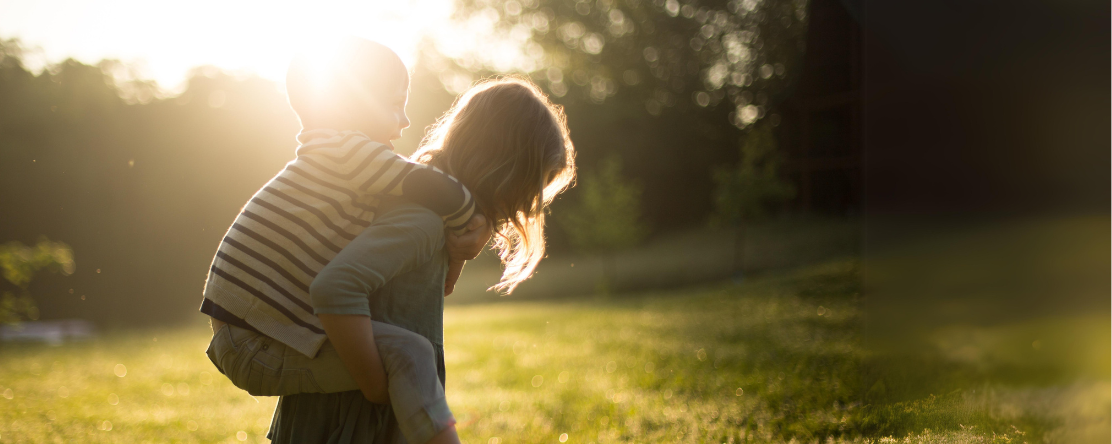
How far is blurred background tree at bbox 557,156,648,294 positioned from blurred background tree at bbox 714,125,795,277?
86.0 inches

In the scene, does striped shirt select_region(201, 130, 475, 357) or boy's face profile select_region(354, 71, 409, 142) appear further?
boy's face profile select_region(354, 71, 409, 142)

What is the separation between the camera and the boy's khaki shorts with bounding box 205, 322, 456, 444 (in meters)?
1.35

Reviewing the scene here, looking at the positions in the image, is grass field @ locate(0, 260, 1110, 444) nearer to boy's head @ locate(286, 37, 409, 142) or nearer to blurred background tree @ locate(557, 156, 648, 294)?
A: boy's head @ locate(286, 37, 409, 142)

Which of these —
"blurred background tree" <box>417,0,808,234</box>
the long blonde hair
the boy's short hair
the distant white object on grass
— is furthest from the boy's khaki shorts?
"blurred background tree" <box>417,0,808,234</box>

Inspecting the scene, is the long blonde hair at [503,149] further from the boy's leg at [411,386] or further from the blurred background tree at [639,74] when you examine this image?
the blurred background tree at [639,74]

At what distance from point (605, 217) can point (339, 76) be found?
14.2m

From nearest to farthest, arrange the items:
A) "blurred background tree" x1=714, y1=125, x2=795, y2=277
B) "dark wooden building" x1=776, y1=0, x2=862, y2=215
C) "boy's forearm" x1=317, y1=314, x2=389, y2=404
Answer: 1. "boy's forearm" x1=317, y1=314, x2=389, y2=404
2. "dark wooden building" x1=776, y1=0, x2=862, y2=215
3. "blurred background tree" x1=714, y1=125, x2=795, y2=277

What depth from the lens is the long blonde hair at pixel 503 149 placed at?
1.61m

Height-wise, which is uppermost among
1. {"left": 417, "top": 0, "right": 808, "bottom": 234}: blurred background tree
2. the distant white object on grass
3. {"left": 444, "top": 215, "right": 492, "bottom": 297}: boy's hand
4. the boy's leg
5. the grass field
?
{"left": 417, "top": 0, "right": 808, "bottom": 234}: blurred background tree

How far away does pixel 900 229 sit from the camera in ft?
5.89

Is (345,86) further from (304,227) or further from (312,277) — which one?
(312,277)

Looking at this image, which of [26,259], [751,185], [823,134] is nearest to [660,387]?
[26,259]

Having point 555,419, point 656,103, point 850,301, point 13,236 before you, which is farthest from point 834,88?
point 13,236

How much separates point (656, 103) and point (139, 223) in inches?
601
